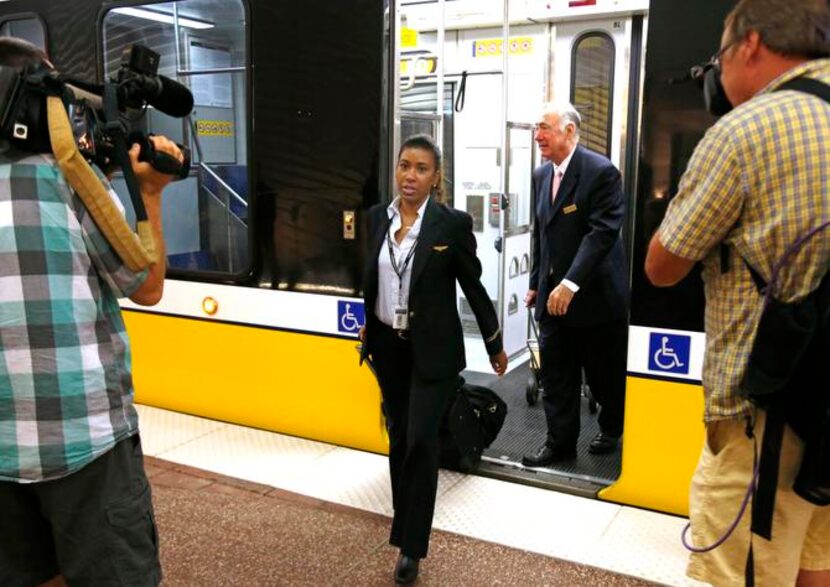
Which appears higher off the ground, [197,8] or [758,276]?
[197,8]

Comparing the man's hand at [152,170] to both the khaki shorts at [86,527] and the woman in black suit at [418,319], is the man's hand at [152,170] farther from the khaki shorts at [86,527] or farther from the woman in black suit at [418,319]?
the woman in black suit at [418,319]

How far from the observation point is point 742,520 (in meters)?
1.68

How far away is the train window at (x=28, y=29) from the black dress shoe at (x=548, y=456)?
3798mm

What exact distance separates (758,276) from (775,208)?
0.14m

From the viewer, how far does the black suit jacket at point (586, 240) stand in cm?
364

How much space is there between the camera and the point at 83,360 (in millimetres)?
1659

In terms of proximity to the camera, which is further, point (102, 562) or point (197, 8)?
point (197, 8)

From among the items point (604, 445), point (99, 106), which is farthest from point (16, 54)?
point (604, 445)

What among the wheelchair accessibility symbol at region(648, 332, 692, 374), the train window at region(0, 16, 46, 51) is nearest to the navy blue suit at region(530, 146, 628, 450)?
the wheelchair accessibility symbol at region(648, 332, 692, 374)

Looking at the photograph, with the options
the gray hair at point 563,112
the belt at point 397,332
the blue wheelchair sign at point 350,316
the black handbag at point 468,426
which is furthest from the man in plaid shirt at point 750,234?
the blue wheelchair sign at point 350,316

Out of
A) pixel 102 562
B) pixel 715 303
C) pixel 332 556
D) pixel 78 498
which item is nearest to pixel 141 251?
pixel 78 498

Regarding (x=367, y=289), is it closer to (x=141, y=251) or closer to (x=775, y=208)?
(x=141, y=251)

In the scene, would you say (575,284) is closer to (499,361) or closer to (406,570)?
(499,361)

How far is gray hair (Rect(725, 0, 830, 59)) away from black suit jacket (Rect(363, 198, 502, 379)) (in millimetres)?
1392
